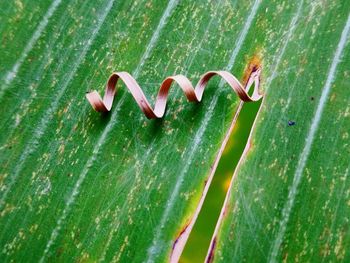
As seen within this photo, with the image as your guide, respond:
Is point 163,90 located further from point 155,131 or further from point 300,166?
point 300,166

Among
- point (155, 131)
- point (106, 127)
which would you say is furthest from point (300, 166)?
point (106, 127)

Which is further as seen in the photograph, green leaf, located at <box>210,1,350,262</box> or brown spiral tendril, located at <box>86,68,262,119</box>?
brown spiral tendril, located at <box>86,68,262,119</box>

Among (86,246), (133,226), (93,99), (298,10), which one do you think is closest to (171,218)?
(133,226)

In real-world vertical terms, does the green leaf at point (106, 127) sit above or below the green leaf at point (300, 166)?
above

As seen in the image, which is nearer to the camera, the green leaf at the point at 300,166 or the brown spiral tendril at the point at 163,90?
the green leaf at the point at 300,166

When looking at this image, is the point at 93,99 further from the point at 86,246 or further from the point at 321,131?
the point at 321,131

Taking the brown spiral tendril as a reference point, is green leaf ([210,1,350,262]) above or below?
below
